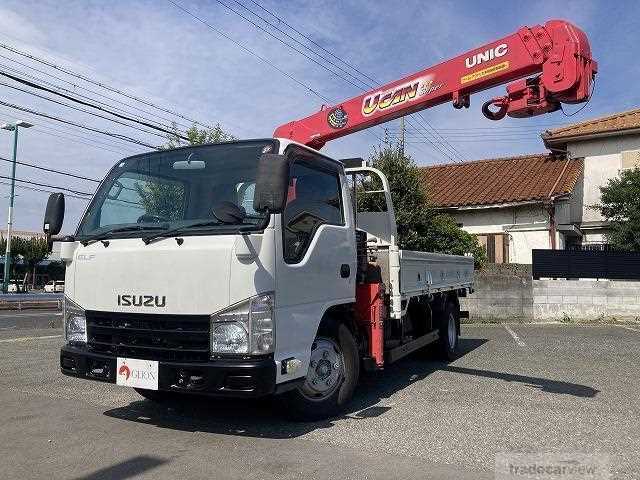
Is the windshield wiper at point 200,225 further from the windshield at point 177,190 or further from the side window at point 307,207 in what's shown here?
the side window at point 307,207

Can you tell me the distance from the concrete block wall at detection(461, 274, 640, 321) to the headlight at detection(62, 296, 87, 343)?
11986 mm

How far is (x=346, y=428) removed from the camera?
16.2 ft

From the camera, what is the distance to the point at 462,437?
185 inches

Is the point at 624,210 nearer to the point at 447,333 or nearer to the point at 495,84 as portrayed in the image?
the point at 447,333

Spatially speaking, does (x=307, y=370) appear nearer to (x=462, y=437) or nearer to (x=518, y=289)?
(x=462, y=437)

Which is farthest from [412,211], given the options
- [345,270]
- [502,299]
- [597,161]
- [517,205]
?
[345,270]

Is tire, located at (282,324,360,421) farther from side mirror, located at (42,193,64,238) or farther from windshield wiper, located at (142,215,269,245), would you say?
side mirror, located at (42,193,64,238)

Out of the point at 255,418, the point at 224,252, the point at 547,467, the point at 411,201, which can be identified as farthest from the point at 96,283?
the point at 411,201

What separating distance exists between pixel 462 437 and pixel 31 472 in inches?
125

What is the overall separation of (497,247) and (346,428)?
14.7 m

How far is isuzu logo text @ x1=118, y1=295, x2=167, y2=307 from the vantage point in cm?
449

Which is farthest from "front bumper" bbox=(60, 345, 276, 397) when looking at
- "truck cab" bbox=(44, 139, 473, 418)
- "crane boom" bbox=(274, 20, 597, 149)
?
"crane boom" bbox=(274, 20, 597, 149)

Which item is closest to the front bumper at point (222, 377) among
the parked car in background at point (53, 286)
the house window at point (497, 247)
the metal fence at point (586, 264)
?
the metal fence at point (586, 264)

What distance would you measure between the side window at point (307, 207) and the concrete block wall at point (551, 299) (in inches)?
423
